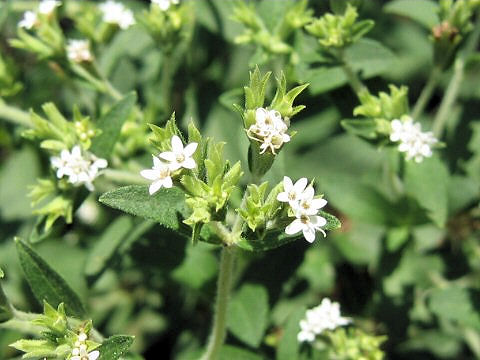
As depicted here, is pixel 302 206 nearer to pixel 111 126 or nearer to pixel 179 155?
pixel 179 155

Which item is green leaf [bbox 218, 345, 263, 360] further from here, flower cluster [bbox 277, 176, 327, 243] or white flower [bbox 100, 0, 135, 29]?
white flower [bbox 100, 0, 135, 29]

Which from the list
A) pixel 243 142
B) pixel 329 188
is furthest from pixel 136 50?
pixel 329 188

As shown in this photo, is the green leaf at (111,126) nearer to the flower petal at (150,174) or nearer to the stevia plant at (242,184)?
the stevia plant at (242,184)

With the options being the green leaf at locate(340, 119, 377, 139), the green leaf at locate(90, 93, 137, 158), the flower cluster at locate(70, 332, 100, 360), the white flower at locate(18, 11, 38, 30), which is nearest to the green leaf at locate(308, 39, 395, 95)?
the green leaf at locate(340, 119, 377, 139)

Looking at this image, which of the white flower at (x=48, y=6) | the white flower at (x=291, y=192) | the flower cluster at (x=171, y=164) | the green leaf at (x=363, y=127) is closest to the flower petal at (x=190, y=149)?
the flower cluster at (x=171, y=164)

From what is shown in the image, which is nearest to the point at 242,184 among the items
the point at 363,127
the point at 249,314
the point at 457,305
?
the point at 249,314
